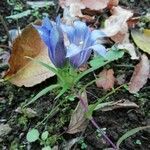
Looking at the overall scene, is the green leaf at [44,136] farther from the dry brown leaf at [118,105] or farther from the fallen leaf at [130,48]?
the fallen leaf at [130,48]

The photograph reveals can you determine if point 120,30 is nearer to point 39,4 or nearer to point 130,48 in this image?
point 130,48

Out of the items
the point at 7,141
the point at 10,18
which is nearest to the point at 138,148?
the point at 7,141

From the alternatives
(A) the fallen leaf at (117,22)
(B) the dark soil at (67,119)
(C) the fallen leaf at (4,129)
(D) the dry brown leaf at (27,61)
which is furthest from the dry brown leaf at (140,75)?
(C) the fallen leaf at (4,129)

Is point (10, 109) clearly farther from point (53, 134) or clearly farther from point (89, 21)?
point (89, 21)

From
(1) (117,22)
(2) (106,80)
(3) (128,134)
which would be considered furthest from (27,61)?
(3) (128,134)

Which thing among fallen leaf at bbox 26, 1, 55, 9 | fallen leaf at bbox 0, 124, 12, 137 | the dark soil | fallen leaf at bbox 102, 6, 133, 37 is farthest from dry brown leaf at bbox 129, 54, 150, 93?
fallen leaf at bbox 26, 1, 55, 9

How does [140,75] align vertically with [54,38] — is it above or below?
below
